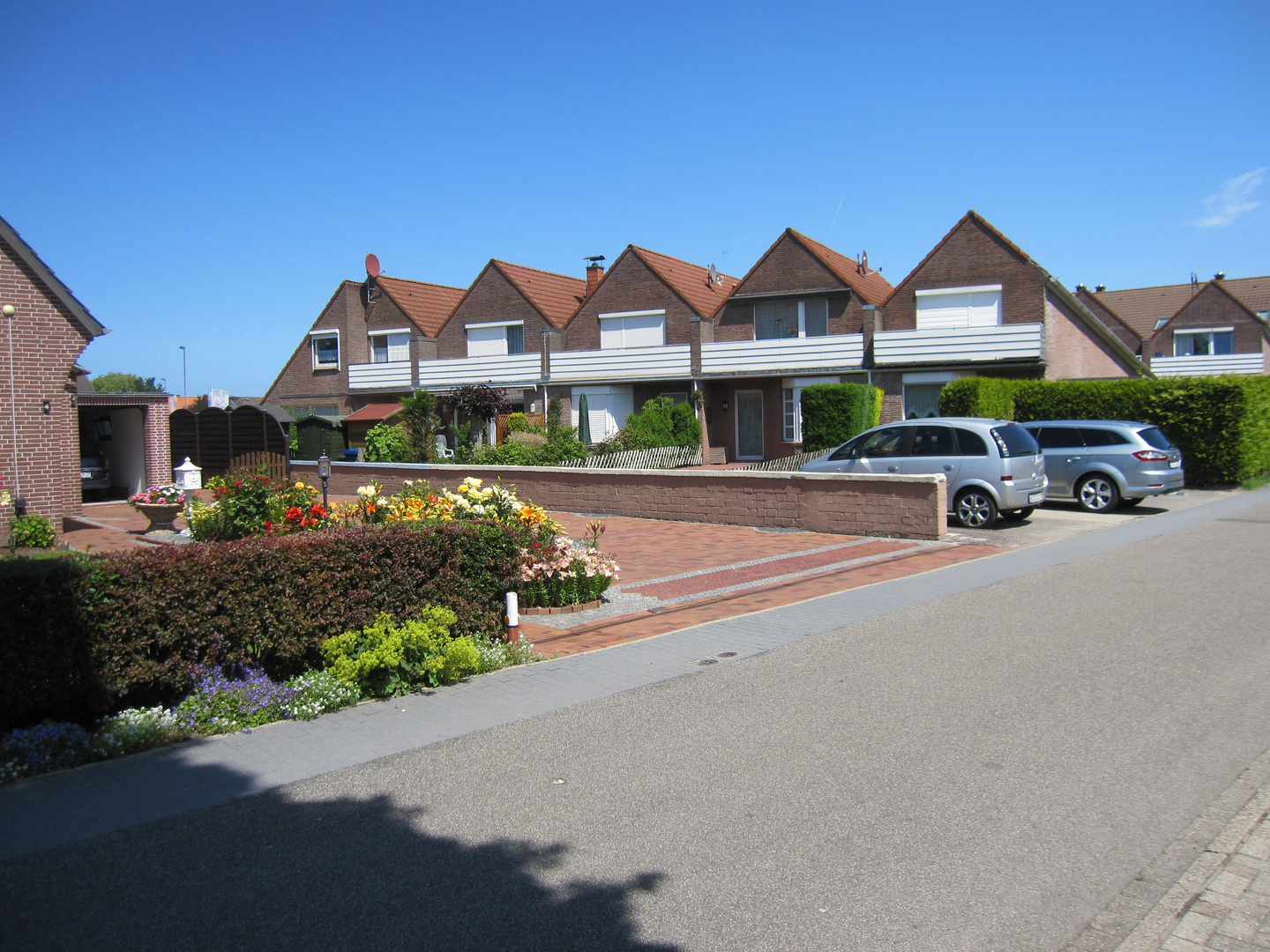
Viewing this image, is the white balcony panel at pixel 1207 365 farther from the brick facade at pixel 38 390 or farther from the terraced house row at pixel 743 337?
the brick facade at pixel 38 390

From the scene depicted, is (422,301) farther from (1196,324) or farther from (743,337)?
(1196,324)

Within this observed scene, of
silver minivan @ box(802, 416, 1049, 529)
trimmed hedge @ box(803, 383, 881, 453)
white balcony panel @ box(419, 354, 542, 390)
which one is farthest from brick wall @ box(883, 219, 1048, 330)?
silver minivan @ box(802, 416, 1049, 529)

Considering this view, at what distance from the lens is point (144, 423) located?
74.3 ft

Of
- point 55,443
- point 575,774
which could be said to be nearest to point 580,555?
point 575,774

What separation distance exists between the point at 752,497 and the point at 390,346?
94.8ft

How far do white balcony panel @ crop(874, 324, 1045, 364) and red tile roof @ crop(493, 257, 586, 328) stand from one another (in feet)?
43.7

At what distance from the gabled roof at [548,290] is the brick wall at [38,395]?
22.1 metres

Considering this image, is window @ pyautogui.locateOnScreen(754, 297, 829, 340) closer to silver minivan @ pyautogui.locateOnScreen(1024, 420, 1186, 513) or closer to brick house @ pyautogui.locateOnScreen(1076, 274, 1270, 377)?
silver minivan @ pyautogui.locateOnScreen(1024, 420, 1186, 513)

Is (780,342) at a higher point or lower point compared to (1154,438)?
higher

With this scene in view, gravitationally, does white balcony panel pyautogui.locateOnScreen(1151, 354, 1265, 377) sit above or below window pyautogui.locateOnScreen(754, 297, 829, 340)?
below

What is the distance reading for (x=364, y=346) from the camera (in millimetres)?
42219

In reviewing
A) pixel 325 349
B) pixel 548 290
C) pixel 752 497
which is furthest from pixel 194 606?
pixel 325 349

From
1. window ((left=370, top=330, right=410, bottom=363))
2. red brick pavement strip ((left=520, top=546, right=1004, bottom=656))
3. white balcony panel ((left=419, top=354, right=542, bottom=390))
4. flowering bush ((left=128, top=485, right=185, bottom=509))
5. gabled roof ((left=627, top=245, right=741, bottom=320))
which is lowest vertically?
red brick pavement strip ((left=520, top=546, right=1004, bottom=656))

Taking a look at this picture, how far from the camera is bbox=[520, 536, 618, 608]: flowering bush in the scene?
9883 millimetres
